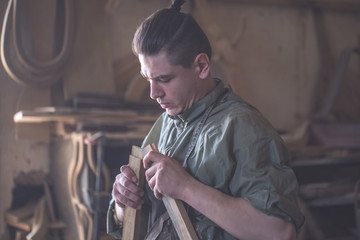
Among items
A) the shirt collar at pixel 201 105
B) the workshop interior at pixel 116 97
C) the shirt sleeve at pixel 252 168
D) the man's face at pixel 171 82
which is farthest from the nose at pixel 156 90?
the workshop interior at pixel 116 97

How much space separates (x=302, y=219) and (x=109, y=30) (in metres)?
2.46

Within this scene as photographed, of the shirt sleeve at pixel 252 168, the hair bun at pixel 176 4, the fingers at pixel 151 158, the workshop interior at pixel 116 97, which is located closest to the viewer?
the shirt sleeve at pixel 252 168

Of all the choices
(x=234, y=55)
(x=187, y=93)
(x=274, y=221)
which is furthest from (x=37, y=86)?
(x=274, y=221)

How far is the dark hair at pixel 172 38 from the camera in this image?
1148 millimetres

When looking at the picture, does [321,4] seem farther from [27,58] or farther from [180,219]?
[180,219]

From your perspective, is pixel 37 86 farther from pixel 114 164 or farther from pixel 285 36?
pixel 285 36

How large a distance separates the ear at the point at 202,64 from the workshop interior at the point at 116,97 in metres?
1.01

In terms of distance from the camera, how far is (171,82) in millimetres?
Result: 1187

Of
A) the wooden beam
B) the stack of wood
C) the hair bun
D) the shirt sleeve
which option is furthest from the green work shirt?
the wooden beam

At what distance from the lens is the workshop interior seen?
2.47 meters

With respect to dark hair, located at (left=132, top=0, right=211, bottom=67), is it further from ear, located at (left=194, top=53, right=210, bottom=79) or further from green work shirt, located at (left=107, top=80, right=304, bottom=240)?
green work shirt, located at (left=107, top=80, right=304, bottom=240)

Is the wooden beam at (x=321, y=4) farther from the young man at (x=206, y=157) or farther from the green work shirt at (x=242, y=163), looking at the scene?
the green work shirt at (x=242, y=163)

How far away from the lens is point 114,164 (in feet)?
8.36

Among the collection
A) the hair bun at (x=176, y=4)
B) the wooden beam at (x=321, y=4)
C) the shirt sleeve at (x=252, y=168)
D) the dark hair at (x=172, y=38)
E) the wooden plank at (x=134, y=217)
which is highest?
the wooden beam at (x=321, y=4)
